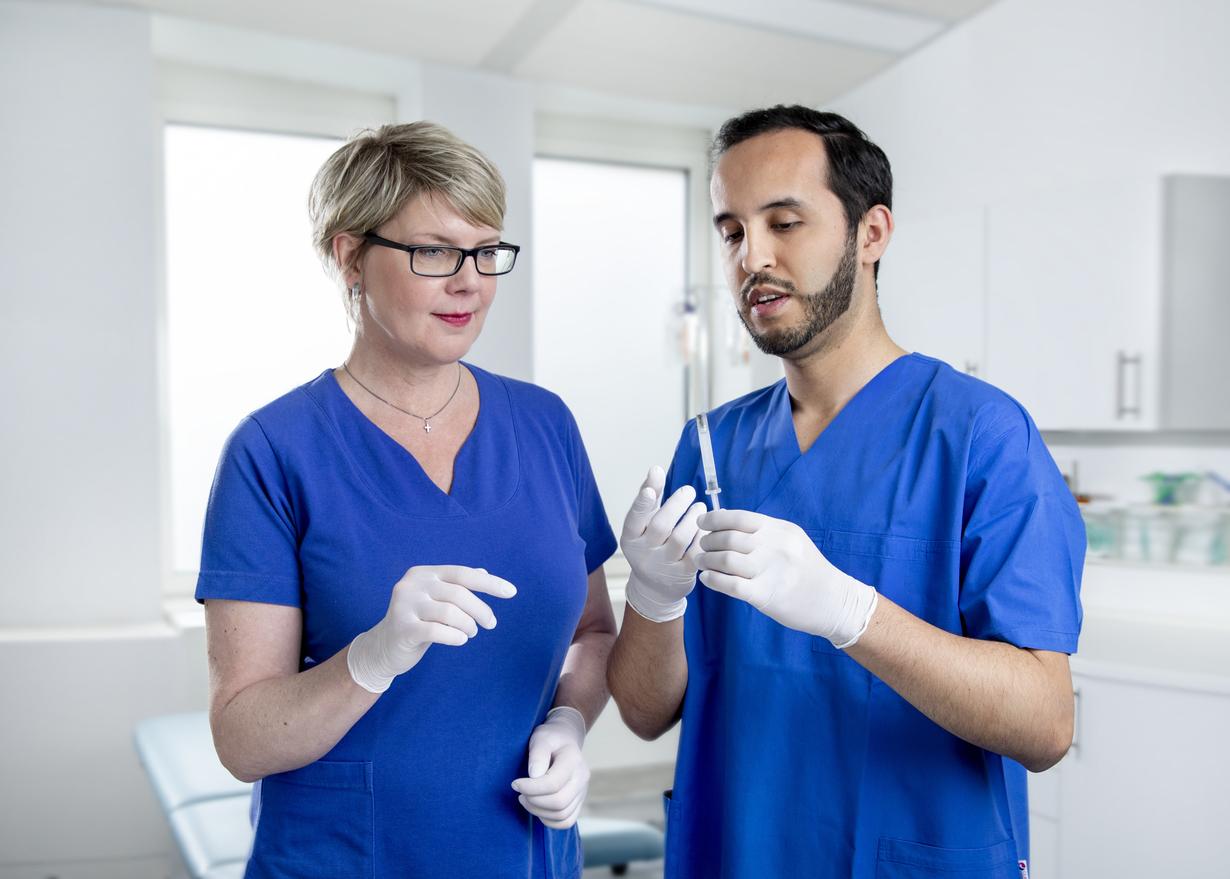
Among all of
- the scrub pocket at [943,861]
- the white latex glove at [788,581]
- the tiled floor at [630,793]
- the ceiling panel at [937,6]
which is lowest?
the tiled floor at [630,793]

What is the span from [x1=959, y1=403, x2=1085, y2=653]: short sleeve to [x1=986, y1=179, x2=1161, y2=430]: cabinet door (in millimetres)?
1742

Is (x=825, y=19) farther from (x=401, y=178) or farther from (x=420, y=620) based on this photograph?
(x=420, y=620)

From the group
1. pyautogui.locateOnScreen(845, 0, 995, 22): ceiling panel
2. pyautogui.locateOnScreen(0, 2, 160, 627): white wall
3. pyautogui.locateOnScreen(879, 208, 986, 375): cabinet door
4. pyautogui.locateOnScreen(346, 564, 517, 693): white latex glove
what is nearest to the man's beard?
pyautogui.locateOnScreen(346, 564, 517, 693): white latex glove

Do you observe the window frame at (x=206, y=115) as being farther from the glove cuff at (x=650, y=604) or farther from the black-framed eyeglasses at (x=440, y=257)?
the glove cuff at (x=650, y=604)

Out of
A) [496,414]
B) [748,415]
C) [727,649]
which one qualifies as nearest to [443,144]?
[496,414]

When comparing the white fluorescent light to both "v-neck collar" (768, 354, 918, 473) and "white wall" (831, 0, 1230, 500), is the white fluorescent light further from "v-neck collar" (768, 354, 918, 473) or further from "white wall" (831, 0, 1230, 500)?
"v-neck collar" (768, 354, 918, 473)

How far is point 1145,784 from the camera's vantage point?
198 cm

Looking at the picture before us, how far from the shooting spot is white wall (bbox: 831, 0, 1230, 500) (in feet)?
8.38

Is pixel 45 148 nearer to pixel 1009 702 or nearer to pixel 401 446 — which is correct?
pixel 401 446

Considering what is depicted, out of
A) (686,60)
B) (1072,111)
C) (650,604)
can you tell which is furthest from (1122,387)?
(650,604)

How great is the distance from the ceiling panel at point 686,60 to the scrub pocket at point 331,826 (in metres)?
2.45

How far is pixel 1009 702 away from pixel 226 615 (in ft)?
2.44

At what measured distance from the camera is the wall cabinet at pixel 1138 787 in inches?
74.3

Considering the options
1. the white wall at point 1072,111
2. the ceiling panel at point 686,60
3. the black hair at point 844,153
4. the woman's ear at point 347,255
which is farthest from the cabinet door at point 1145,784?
the ceiling panel at point 686,60
